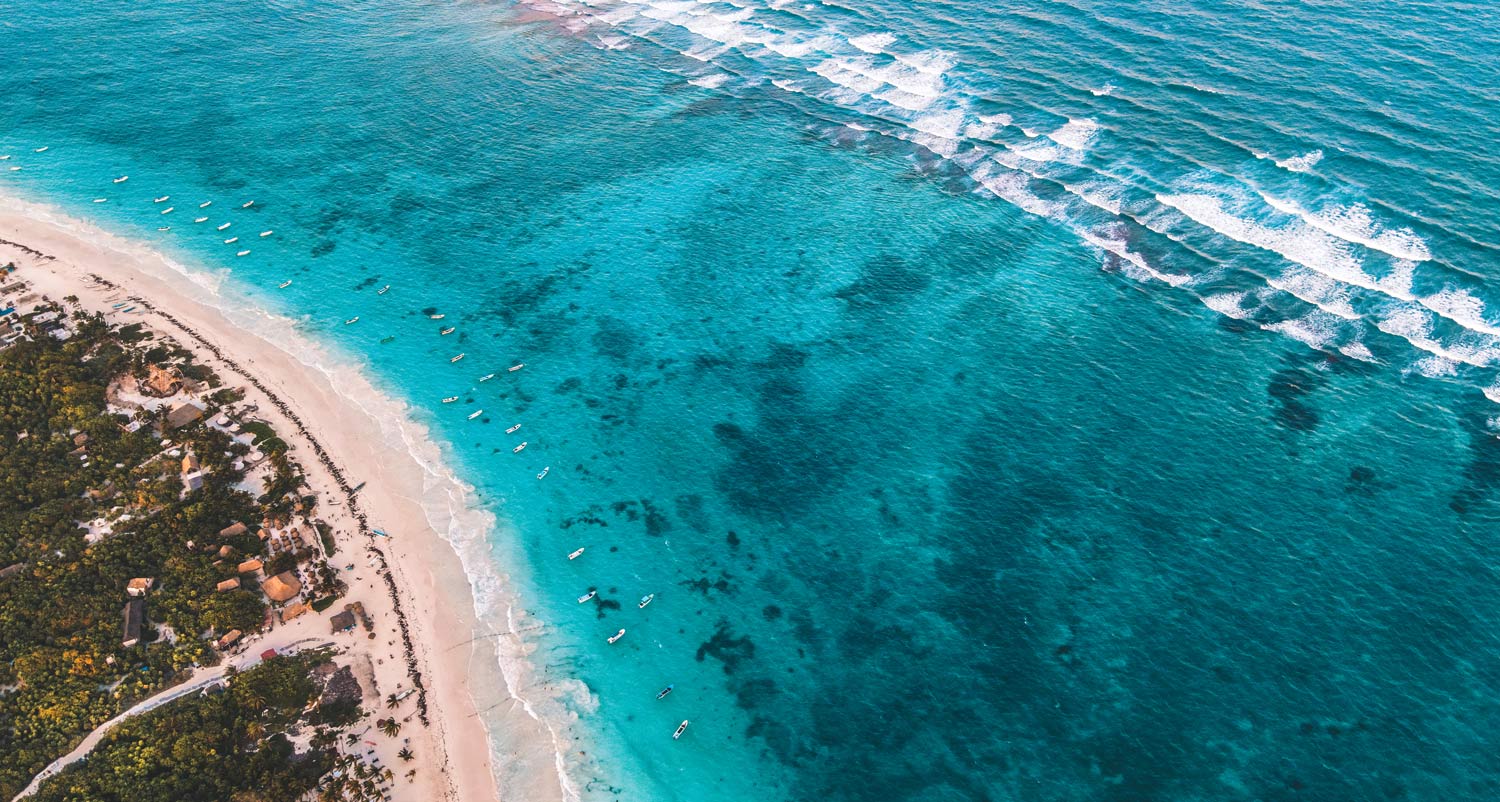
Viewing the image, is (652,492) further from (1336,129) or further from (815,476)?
(1336,129)

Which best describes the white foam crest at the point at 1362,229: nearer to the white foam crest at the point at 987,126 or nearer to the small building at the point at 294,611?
the white foam crest at the point at 987,126

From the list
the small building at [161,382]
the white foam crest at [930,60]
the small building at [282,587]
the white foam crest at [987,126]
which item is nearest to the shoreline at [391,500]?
the small building at [282,587]

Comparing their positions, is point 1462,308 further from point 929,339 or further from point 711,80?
point 711,80

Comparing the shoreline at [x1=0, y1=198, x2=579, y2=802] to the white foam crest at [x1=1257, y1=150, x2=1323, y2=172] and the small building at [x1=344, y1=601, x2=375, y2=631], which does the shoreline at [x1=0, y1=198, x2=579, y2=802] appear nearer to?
the small building at [x1=344, y1=601, x2=375, y2=631]

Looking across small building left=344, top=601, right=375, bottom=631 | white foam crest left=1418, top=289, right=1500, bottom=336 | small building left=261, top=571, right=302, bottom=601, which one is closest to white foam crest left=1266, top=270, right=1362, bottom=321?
white foam crest left=1418, top=289, right=1500, bottom=336

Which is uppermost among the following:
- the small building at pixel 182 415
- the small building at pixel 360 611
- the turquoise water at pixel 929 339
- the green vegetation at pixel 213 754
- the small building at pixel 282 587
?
the turquoise water at pixel 929 339

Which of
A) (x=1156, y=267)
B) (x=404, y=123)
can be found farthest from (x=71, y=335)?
(x=1156, y=267)
